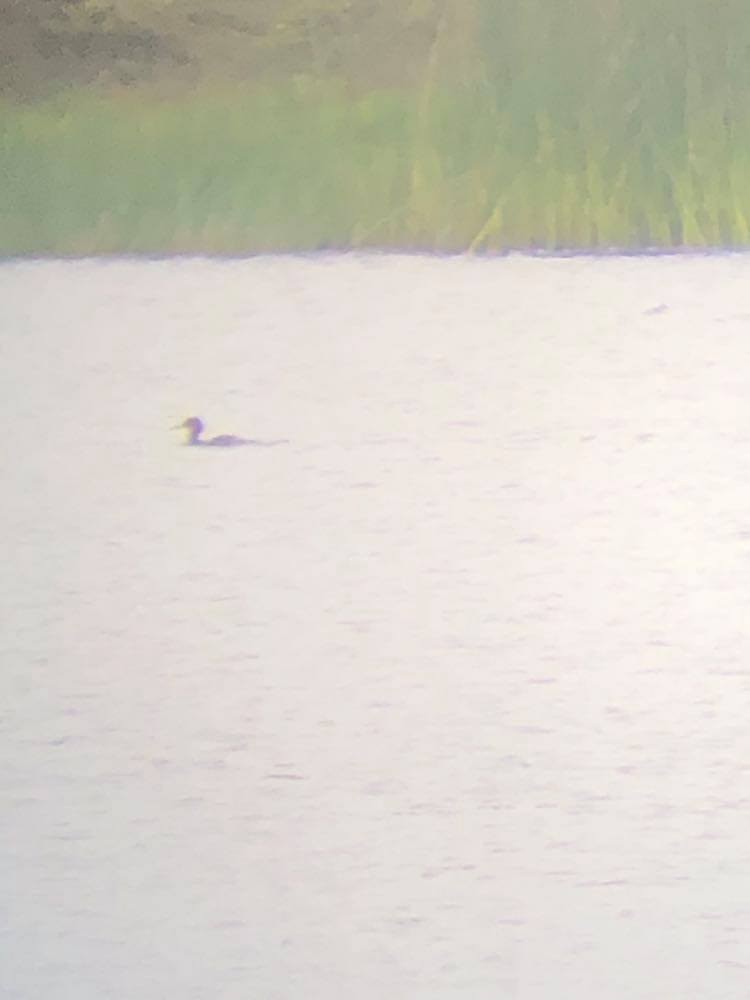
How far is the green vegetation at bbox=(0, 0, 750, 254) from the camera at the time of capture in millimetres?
786

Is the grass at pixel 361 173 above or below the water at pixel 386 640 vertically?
above

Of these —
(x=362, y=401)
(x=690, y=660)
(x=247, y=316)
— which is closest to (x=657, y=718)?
(x=690, y=660)

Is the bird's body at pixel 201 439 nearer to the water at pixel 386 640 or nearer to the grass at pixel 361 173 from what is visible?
the water at pixel 386 640

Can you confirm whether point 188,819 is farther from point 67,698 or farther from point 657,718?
point 657,718

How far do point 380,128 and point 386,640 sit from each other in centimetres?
41

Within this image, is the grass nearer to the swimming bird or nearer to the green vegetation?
the green vegetation

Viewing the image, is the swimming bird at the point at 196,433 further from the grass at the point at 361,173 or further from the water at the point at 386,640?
the grass at the point at 361,173

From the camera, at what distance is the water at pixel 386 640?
75cm

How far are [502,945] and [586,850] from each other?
10 centimetres

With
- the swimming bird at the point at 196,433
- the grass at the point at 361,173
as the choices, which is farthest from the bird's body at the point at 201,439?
the grass at the point at 361,173

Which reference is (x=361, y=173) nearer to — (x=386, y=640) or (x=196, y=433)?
(x=196, y=433)

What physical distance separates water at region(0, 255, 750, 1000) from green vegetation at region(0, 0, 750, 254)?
43 millimetres

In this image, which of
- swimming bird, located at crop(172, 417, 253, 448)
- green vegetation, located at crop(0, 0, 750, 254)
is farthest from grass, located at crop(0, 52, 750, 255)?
swimming bird, located at crop(172, 417, 253, 448)

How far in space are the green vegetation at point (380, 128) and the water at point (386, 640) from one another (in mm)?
43
